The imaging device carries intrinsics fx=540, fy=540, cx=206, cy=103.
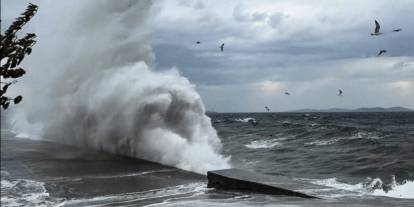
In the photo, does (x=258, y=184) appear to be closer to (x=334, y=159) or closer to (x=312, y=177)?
(x=312, y=177)

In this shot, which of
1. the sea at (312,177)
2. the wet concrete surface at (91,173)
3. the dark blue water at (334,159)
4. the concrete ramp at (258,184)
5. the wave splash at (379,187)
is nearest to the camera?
the sea at (312,177)

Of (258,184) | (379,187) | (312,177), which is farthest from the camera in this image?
(312,177)

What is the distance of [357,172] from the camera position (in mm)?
15820

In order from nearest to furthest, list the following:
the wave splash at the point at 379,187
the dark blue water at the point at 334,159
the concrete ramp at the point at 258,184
Answer: the concrete ramp at the point at 258,184 → the wave splash at the point at 379,187 → the dark blue water at the point at 334,159

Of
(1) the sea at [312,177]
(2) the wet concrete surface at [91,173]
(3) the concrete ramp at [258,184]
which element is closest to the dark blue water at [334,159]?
(1) the sea at [312,177]

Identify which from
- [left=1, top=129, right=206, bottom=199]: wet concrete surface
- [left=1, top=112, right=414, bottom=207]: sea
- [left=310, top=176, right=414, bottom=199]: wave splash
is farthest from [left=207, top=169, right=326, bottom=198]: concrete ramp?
[left=310, top=176, right=414, bottom=199]: wave splash

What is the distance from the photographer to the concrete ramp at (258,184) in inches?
401

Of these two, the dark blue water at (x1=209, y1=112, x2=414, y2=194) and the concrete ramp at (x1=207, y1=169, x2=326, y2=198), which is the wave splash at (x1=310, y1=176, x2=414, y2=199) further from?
the concrete ramp at (x1=207, y1=169, x2=326, y2=198)

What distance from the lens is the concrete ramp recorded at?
10.2m

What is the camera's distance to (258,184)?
10789 mm

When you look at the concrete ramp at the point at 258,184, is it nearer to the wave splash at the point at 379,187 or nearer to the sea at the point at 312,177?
the sea at the point at 312,177

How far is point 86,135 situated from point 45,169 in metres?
9.36

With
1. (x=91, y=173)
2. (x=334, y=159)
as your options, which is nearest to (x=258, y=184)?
(x=91, y=173)

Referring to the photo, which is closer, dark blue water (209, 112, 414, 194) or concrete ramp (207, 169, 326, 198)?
concrete ramp (207, 169, 326, 198)
